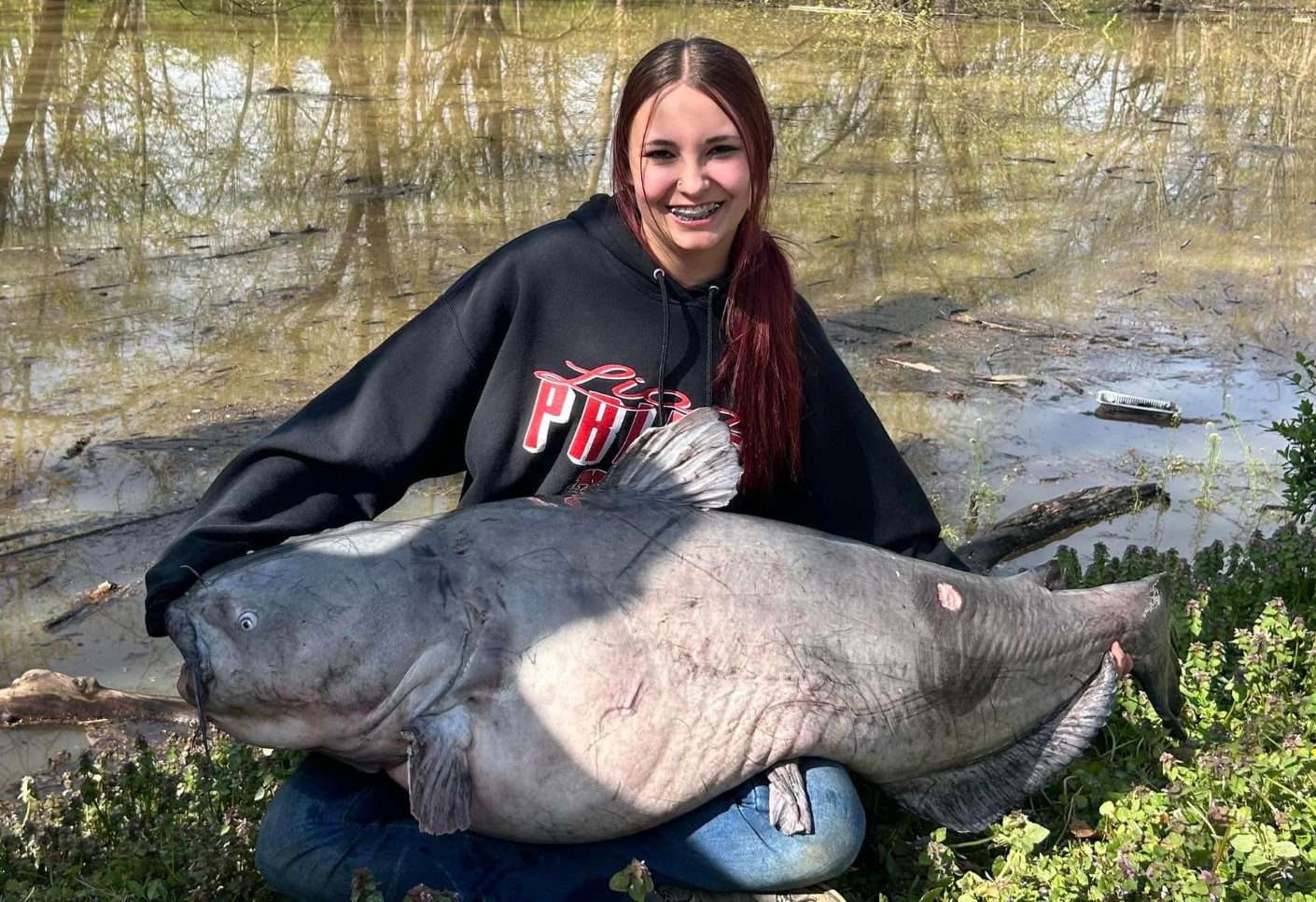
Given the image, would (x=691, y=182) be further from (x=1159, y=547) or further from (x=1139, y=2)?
(x=1139, y=2)

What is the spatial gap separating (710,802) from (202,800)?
1.13 meters

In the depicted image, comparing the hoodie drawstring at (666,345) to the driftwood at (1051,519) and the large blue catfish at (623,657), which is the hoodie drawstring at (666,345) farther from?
the driftwood at (1051,519)

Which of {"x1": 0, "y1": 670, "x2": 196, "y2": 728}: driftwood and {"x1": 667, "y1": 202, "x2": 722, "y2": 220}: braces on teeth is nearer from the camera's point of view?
{"x1": 667, "y1": 202, "x2": 722, "y2": 220}: braces on teeth

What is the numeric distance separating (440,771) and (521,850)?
363mm

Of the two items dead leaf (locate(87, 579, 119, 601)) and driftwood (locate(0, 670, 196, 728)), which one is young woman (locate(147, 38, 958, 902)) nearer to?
driftwood (locate(0, 670, 196, 728))

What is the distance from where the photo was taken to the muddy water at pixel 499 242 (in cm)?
473

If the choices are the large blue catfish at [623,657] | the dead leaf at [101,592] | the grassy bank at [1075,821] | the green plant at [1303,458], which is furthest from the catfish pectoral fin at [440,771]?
the green plant at [1303,458]

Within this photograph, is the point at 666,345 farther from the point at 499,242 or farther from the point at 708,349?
the point at 499,242

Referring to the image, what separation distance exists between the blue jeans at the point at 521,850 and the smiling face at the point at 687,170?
46.3 inches

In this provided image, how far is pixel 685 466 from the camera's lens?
104 inches

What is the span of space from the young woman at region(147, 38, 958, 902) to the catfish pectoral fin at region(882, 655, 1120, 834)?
0.92 ft

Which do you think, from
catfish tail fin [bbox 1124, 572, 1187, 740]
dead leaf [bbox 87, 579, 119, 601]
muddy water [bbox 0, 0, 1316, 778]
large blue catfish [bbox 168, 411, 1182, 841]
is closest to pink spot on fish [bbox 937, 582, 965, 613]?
large blue catfish [bbox 168, 411, 1182, 841]

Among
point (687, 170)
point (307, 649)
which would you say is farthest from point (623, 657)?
point (687, 170)

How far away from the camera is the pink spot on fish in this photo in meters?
2.74
